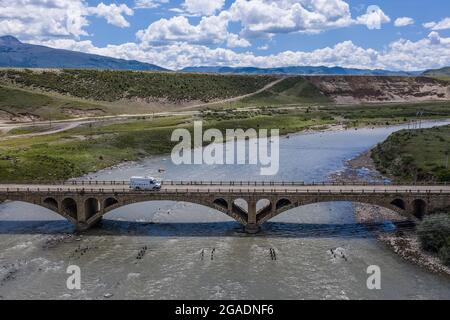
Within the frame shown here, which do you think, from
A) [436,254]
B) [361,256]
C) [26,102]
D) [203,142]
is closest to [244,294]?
[361,256]

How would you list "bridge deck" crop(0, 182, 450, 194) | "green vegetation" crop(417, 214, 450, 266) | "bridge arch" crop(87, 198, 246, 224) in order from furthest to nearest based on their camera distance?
→ "bridge deck" crop(0, 182, 450, 194), "bridge arch" crop(87, 198, 246, 224), "green vegetation" crop(417, 214, 450, 266)

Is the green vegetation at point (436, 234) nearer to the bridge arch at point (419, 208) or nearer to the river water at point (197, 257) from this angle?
the river water at point (197, 257)

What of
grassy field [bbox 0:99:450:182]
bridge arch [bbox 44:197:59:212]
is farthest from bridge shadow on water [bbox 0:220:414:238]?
grassy field [bbox 0:99:450:182]

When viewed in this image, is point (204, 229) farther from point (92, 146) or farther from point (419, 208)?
point (92, 146)

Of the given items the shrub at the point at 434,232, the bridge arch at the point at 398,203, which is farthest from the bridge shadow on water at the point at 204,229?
the shrub at the point at 434,232

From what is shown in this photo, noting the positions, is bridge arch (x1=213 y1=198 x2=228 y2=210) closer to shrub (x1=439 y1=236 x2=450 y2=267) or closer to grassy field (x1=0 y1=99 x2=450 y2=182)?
shrub (x1=439 y1=236 x2=450 y2=267)

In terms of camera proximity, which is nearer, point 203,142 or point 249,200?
point 249,200
